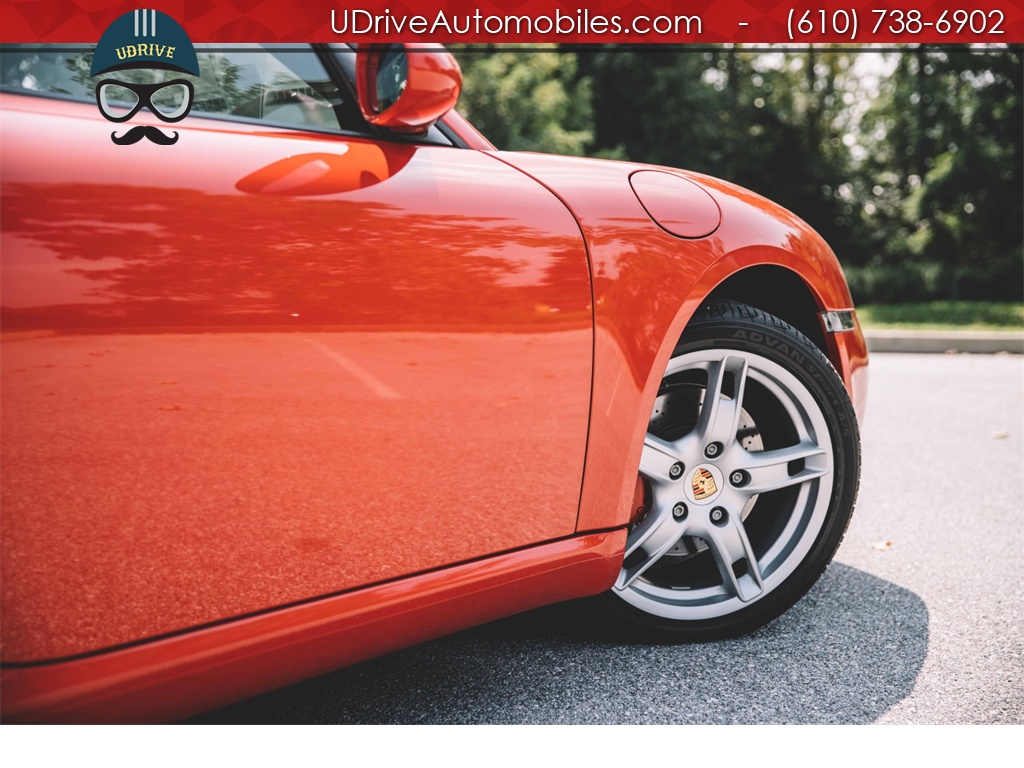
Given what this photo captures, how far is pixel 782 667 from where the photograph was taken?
6.18 feet

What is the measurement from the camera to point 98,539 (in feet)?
Answer: 3.83

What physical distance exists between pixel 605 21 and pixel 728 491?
41.9 inches

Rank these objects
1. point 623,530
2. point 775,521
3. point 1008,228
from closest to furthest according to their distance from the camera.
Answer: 1. point 623,530
2. point 775,521
3. point 1008,228

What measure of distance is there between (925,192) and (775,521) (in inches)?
704

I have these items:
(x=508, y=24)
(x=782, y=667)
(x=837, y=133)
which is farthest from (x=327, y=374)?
(x=837, y=133)

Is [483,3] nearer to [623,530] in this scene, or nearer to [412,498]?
[412,498]

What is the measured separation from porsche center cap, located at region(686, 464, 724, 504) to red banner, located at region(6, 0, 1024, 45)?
93 centimetres

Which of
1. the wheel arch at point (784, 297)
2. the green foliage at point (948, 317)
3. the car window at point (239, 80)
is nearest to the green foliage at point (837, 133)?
the green foliage at point (948, 317)

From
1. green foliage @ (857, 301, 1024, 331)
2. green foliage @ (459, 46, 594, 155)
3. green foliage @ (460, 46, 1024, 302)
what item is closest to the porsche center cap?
green foliage @ (857, 301, 1024, 331)

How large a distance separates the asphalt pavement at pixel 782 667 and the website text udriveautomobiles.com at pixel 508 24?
4.31ft

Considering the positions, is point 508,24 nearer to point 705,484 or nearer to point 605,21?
point 605,21

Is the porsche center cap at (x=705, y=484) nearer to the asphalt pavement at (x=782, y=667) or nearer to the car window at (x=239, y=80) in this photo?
the asphalt pavement at (x=782, y=667)

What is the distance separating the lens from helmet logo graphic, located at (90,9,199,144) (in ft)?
4.33

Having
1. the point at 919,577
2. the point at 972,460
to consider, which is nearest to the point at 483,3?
the point at 919,577
